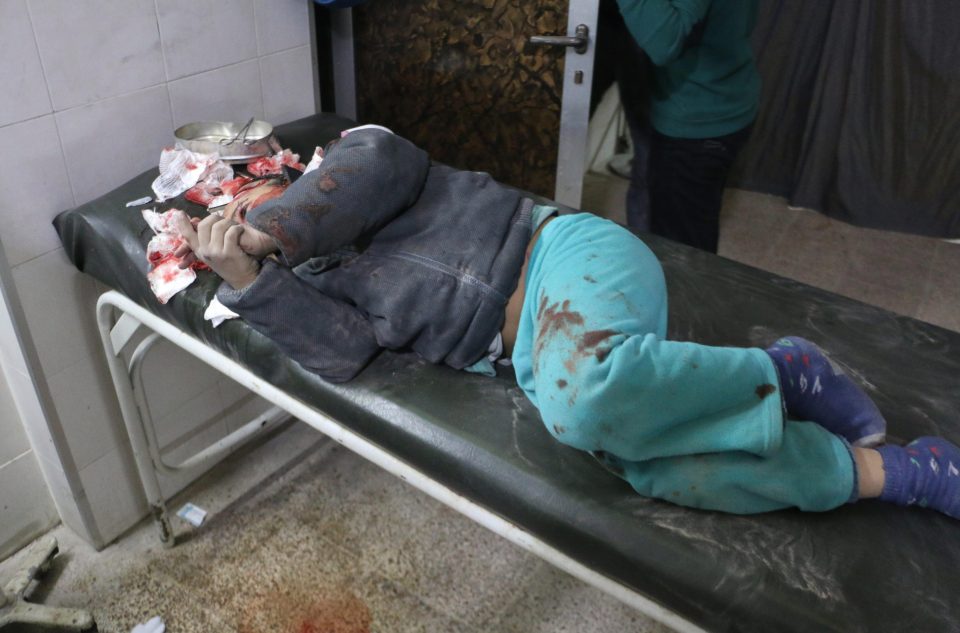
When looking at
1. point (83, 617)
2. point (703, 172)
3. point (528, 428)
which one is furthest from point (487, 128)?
point (83, 617)

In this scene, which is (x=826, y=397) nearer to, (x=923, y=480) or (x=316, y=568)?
(x=923, y=480)

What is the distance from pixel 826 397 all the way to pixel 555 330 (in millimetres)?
424

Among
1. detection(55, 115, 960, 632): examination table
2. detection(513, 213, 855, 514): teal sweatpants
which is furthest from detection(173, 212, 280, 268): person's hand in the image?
detection(513, 213, 855, 514): teal sweatpants

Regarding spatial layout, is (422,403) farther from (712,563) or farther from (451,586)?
(451,586)

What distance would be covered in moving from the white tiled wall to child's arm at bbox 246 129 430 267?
50 centimetres

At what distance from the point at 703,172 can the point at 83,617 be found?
1.80 metres

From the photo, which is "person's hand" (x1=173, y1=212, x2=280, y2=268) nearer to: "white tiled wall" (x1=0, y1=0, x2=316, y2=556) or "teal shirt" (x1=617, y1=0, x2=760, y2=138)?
"white tiled wall" (x1=0, y1=0, x2=316, y2=556)

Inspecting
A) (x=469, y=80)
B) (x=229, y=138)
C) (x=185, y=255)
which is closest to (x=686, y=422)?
(x=185, y=255)

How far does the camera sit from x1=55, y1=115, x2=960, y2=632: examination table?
2.98 ft

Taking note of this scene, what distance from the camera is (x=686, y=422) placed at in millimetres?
1014

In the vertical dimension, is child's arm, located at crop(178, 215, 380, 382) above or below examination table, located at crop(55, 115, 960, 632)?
above

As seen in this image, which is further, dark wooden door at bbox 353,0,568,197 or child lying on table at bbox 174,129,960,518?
dark wooden door at bbox 353,0,568,197

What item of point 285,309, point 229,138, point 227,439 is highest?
point 229,138

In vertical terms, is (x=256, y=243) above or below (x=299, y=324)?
above
